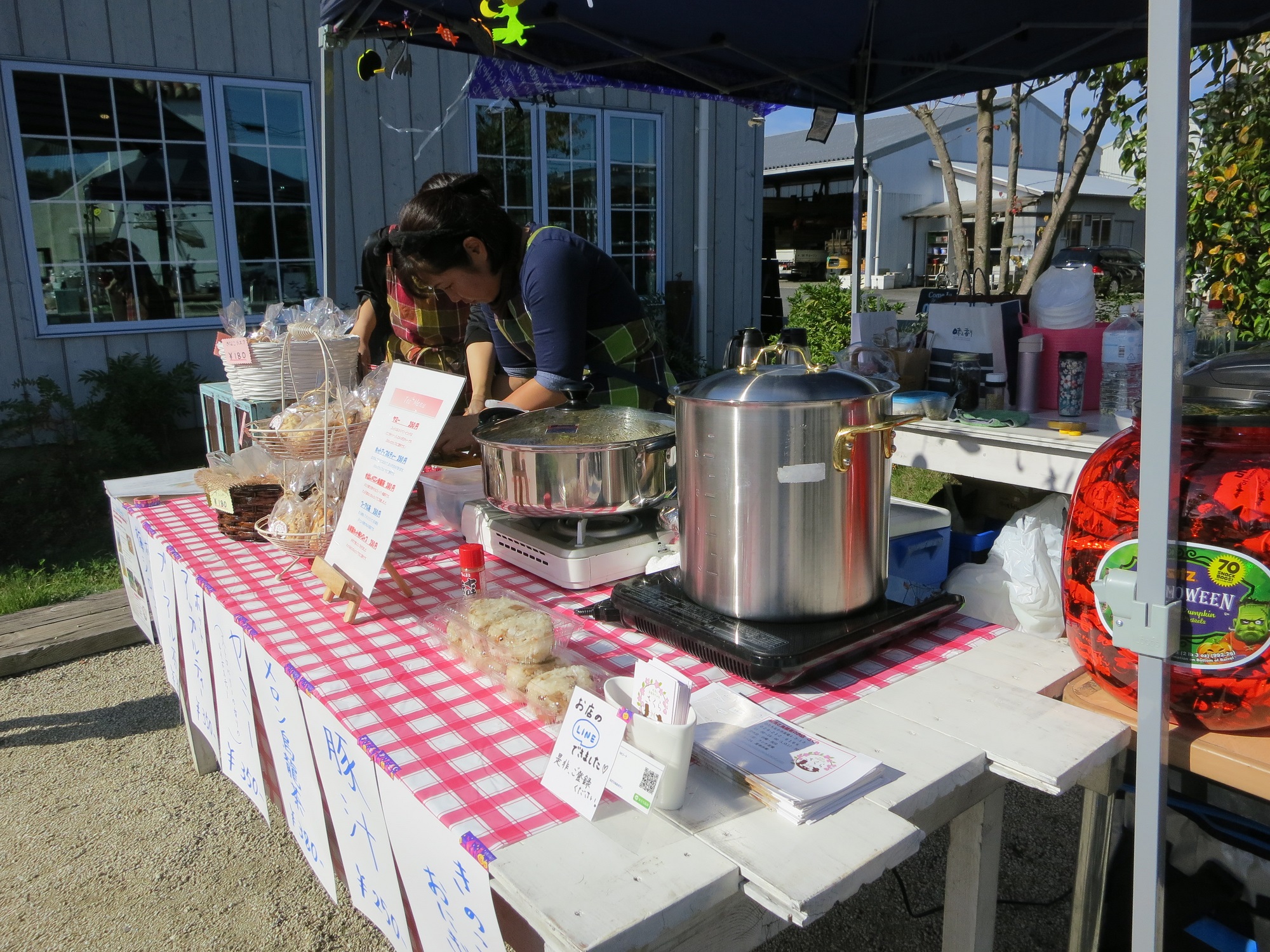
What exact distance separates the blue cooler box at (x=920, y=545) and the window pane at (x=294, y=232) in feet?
18.4

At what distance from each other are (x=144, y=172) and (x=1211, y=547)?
20.7 ft

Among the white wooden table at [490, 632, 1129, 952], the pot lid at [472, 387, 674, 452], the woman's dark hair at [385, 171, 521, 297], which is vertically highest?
the woman's dark hair at [385, 171, 521, 297]

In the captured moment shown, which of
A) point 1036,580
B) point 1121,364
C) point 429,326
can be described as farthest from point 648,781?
point 429,326

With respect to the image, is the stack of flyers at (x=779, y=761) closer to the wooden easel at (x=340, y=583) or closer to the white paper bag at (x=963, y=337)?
the wooden easel at (x=340, y=583)

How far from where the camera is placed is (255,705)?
1534 millimetres

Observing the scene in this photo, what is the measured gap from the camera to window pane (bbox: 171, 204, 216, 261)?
576 cm

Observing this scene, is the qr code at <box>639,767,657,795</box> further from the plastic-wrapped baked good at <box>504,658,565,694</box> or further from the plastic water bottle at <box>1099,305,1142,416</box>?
the plastic water bottle at <box>1099,305,1142,416</box>

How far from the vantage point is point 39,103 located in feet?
17.1

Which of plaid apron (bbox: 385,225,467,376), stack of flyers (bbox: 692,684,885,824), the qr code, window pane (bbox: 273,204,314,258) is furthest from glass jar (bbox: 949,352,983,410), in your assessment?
window pane (bbox: 273,204,314,258)

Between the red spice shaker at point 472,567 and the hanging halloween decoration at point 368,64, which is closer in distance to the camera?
the red spice shaker at point 472,567

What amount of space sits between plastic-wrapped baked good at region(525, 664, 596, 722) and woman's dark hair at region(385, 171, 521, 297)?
1.35 meters

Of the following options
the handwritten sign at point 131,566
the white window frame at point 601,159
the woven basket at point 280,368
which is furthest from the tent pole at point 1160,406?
the white window frame at point 601,159

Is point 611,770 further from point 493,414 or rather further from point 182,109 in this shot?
point 182,109

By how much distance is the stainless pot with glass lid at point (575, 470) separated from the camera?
1.43 meters
